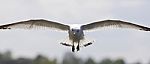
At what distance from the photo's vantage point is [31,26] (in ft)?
44.1

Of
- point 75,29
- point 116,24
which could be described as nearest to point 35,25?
point 75,29

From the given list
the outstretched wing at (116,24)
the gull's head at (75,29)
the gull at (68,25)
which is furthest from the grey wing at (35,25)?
the gull's head at (75,29)

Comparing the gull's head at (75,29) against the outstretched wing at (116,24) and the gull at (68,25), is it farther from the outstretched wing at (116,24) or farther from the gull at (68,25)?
the outstretched wing at (116,24)

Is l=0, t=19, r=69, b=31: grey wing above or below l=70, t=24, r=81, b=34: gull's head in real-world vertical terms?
below

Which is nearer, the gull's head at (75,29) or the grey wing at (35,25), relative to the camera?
the gull's head at (75,29)

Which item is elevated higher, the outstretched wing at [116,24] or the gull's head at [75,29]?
the gull's head at [75,29]

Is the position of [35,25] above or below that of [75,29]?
below

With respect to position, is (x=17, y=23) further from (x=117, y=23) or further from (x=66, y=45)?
(x=117, y=23)

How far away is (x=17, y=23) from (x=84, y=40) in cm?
292

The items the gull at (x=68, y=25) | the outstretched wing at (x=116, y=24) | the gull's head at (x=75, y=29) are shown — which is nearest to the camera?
the gull's head at (x=75, y=29)

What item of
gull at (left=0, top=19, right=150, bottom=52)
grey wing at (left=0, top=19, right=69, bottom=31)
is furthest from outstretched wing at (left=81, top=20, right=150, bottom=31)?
grey wing at (left=0, top=19, right=69, bottom=31)

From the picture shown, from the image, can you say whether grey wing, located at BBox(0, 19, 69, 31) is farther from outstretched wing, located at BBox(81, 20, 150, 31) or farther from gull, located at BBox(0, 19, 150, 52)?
outstretched wing, located at BBox(81, 20, 150, 31)

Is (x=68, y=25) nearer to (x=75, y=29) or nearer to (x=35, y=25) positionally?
(x=75, y=29)

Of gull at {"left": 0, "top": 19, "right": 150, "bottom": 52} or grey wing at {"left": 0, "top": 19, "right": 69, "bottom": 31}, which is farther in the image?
grey wing at {"left": 0, "top": 19, "right": 69, "bottom": 31}
